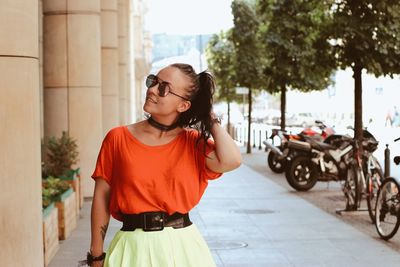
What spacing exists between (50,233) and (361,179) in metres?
5.52

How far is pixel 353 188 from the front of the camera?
13.4m

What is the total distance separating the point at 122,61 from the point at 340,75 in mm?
53549

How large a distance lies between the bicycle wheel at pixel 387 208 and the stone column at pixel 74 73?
6.39 metres

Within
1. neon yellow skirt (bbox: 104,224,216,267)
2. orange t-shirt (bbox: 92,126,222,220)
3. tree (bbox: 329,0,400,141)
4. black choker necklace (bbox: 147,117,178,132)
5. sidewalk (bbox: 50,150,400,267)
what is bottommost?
sidewalk (bbox: 50,150,400,267)

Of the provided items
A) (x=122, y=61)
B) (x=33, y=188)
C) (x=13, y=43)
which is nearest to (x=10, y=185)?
(x=33, y=188)

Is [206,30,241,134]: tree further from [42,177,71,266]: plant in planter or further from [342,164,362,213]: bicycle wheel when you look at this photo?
[42,177,71,266]: plant in planter

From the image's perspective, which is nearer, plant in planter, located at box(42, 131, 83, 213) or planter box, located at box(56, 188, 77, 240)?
planter box, located at box(56, 188, 77, 240)

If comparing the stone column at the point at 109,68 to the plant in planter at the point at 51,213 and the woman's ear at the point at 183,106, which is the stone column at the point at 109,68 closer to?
the plant in planter at the point at 51,213

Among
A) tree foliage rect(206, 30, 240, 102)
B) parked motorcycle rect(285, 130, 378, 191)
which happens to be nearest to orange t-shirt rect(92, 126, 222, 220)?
parked motorcycle rect(285, 130, 378, 191)

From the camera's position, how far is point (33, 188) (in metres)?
6.37

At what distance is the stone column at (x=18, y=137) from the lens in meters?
6.09

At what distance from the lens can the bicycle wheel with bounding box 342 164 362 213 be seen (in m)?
13.0

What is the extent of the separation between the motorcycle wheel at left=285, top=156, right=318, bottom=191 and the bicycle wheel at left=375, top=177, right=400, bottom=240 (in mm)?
5617

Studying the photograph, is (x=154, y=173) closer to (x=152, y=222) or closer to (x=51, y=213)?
(x=152, y=222)
